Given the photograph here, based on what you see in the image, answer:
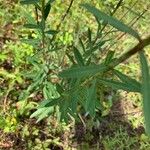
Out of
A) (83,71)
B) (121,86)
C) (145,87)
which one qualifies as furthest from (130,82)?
(145,87)

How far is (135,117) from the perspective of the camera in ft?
11.2

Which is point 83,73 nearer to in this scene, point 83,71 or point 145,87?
point 83,71

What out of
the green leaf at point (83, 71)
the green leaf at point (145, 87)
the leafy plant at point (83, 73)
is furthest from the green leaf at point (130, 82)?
the green leaf at point (145, 87)

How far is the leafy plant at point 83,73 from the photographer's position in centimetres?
104

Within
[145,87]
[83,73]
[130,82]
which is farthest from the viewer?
[130,82]

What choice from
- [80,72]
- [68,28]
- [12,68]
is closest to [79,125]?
[12,68]

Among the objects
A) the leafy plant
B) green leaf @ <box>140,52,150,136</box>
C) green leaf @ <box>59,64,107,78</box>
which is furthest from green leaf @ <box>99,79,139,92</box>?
green leaf @ <box>140,52,150,136</box>

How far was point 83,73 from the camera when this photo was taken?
1.25 meters

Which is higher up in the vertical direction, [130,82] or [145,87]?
[130,82]

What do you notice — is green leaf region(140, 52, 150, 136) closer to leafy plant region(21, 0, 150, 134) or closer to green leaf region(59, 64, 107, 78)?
leafy plant region(21, 0, 150, 134)

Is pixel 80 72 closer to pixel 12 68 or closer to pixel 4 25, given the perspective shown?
pixel 12 68

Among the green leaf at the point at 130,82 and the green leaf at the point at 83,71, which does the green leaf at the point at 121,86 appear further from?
the green leaf at the point at 83,71

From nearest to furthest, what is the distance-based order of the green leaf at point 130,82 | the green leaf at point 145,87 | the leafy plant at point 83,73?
the green leaf at point 145,87 < the leafy plant at point 83,73 < the green leaf at point 130,82

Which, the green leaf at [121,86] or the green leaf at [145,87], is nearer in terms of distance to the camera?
the green leaf at [145,87]
